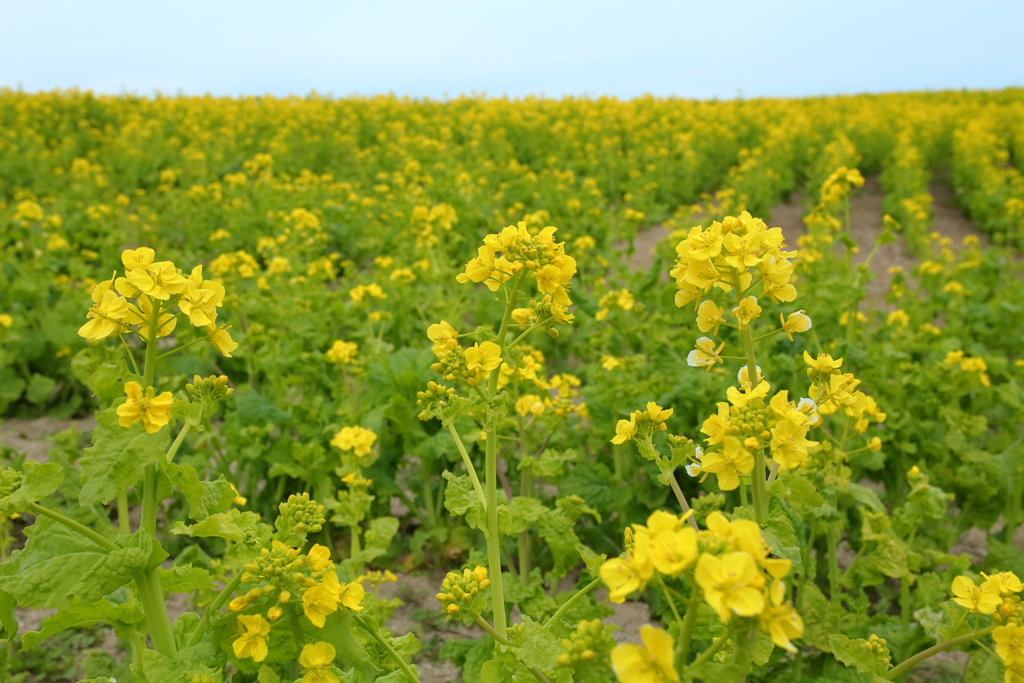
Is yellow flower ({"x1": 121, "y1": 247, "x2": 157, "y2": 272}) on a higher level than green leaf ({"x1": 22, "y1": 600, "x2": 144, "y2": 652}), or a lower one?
higher

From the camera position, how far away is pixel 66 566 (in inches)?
61.8

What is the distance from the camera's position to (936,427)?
351 cm

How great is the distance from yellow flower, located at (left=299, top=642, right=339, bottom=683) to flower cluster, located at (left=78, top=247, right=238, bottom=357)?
2.55 feet

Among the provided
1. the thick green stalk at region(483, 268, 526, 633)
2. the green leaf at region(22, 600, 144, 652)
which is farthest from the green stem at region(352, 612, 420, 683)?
the green leaf at region(22, 600, 144, 652)

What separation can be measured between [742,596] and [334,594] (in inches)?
34.8

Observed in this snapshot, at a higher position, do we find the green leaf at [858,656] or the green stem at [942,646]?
the green stem at [942,646]

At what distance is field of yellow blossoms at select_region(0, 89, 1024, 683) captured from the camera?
5.07 ft

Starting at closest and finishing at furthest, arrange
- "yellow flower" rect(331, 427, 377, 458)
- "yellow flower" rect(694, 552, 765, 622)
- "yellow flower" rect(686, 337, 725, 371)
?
Answer: "yellow flower" rect(694, 552, 765, 622) → "yellow flower" rect(686, 337, 725, 371) → "yellow flower" rect(331, 427, 377, 458)

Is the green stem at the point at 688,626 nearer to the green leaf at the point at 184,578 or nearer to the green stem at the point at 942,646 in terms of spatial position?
the green stem at the point at 942,646

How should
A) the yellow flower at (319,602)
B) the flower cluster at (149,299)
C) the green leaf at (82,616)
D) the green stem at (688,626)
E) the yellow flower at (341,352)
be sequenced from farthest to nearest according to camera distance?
the yellow flower at (341,352) < the green leaf at (82,616) < the flower cluster at (149,299) < the yellow flower at (319,602) < the green stem at (688,626)

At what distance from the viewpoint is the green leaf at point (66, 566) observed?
5.03 feet

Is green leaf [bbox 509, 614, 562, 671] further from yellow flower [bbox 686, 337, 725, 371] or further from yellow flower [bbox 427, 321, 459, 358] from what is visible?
yellow flower [bbox 686, 337, 725, 371]

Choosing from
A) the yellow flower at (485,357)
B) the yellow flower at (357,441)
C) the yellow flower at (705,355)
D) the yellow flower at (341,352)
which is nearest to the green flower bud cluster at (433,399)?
the yellow flower at (485,357)

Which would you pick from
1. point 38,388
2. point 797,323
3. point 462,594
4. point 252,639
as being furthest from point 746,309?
point 38,388
